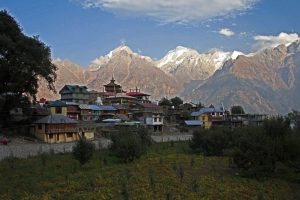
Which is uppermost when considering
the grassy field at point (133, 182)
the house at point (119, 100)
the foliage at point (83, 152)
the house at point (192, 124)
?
the house at point (119, 100)

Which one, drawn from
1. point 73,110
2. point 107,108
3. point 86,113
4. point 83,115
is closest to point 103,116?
point 107,108

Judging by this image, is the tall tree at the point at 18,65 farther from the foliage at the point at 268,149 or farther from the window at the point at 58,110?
the foliage at the point at 268,149

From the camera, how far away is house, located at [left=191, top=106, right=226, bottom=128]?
8275 centimetres

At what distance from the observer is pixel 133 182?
23.1 m

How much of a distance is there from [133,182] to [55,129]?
95.5ft

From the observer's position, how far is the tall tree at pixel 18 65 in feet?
153

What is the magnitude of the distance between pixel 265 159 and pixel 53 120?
30.2 m

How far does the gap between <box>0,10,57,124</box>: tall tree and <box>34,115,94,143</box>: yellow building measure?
360 cm

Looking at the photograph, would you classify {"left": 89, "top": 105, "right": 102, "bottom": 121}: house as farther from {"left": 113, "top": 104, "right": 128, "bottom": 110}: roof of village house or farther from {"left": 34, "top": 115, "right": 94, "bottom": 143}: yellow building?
{"left": 34, "top": 115, "right": 94, "bottom": 143}: yellow building

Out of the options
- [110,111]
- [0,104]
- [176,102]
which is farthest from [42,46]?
[176,102]

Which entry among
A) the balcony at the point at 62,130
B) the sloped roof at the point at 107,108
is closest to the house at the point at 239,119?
the sloped roof at the point at 107,108

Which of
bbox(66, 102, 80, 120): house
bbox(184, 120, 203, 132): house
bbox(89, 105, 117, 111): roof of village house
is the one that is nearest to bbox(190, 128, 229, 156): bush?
bbox(66, 102, 80, 120): house

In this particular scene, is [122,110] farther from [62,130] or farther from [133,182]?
[133,182]

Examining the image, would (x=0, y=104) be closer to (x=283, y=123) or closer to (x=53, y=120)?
(x=53, y=120)
